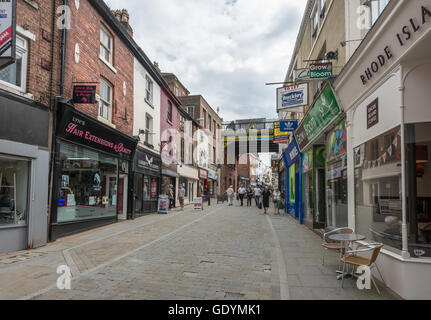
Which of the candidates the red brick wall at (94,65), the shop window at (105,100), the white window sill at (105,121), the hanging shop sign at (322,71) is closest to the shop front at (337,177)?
the hanging shop sign at (322,71)

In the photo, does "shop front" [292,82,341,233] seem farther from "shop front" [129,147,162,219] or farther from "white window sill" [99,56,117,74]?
"white window sill" [99,56,117,74]

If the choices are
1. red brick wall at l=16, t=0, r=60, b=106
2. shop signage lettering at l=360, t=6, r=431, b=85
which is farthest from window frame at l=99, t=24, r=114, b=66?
shop signage lettering at l=360, t=6, r=431, b=85

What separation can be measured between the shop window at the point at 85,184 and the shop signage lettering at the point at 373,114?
8.22 metres

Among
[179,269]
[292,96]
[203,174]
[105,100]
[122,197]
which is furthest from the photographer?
[203,174]

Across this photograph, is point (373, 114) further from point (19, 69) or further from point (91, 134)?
point (91, 134)

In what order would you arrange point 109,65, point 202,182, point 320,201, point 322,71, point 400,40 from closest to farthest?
1. point 400,40
2. point 322,71
3. point 320,201
4. point 109,65
5. point 202,182

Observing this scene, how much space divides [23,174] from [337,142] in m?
8.32

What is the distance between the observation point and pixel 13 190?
7516mm

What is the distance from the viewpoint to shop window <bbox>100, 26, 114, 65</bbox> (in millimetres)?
11852

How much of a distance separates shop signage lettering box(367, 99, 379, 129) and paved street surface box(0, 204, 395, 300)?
294 cm

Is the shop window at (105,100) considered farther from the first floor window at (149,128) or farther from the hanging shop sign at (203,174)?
the hanging shop sign at (203,174)

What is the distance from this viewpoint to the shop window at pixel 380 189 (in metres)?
4.97

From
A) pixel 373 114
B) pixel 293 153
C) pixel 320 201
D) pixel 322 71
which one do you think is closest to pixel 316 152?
pixel 320 201

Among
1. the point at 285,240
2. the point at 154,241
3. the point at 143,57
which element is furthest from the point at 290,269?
the point at 143,57
